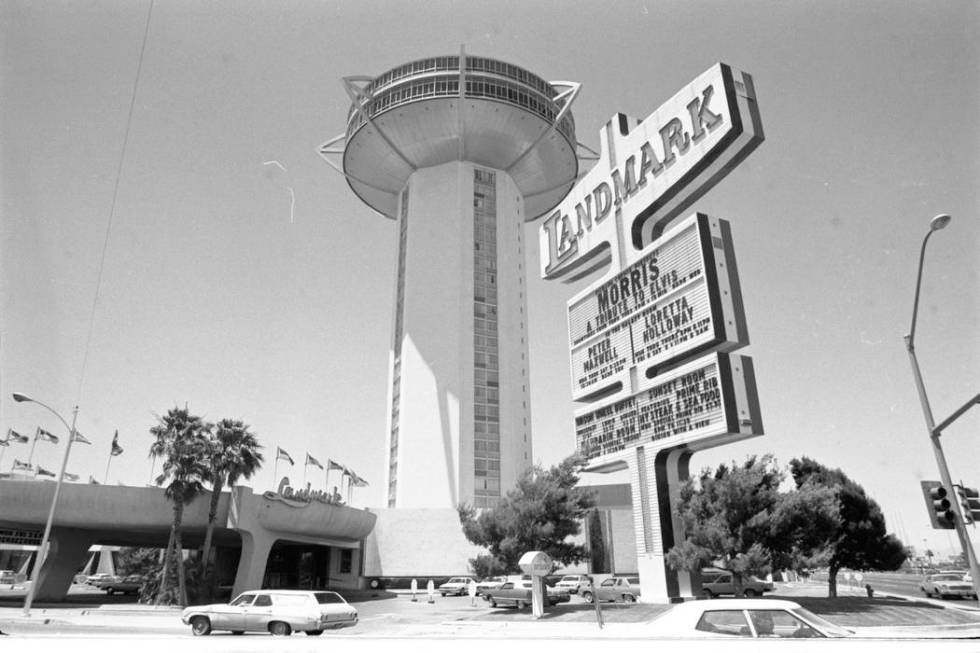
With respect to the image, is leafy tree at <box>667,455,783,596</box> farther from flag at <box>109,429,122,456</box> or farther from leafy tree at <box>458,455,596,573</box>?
flag at <box>109,429,122,456</box>

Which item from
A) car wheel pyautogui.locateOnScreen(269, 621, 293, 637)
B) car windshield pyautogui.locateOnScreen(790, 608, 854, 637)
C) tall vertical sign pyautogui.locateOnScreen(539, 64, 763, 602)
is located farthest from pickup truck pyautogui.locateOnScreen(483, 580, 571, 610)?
car windshield pyautogui.locateOnScreen(790, 608, 854, 637)

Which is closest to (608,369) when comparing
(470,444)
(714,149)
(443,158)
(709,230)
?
(709,230)

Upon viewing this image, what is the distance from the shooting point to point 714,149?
26844mm

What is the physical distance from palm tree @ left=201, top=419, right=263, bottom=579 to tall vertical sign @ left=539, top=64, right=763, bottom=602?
23.7 meters

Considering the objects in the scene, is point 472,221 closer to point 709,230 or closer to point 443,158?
point 443,158

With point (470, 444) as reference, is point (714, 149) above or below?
above

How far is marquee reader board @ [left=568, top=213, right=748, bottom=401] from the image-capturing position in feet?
85.9

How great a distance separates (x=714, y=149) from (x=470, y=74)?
181ft

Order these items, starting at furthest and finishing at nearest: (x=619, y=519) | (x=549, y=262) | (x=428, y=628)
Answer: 1. (x=619, y=519)
2. (x=549, y=262)
3. (x=428, y=628)

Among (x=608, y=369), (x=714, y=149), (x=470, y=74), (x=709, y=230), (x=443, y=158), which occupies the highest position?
(x=470, y=74)

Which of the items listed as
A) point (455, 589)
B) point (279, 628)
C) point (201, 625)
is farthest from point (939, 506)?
point (455, 589)

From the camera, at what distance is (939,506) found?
18656 millimetres

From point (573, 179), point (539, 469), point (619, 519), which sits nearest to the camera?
point (539, 469)

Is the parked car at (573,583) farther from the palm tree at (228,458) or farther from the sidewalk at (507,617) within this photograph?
the palm tree at (228,458)
